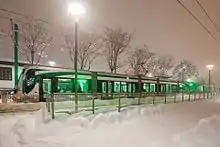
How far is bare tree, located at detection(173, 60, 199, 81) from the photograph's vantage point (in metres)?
54.7

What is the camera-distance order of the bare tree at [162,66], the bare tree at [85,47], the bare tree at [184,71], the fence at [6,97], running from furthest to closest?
the bare tree at [184,71]
the bare tree at [162,66]
the bare tree at [85,47]
the fence at [6,97]

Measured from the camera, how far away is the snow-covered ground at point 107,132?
6355mm

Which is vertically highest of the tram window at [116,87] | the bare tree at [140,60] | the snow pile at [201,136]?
the bare tree at [140,60]

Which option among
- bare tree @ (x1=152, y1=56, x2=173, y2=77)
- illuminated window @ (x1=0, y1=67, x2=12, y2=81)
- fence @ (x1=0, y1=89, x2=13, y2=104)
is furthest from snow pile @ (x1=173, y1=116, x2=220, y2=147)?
bare tree @ (x1=152, y1=56, x2=173, y2=77)

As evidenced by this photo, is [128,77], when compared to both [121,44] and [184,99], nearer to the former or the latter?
[184,99]

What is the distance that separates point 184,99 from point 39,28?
14628mm

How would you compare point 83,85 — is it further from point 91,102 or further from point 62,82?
point 91,102

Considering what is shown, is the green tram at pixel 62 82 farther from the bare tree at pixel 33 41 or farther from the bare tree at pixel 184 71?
the bare tree at pixel 184 71

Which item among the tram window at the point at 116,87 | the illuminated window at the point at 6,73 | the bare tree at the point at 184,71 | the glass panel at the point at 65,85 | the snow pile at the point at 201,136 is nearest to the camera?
the snow pile at the point at 201,136

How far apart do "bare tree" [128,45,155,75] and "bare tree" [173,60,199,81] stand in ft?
52.8

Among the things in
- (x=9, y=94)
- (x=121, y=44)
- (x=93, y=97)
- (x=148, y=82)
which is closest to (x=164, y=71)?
(x=121, y=44)

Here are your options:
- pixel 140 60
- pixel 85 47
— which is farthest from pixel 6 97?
pixel 140 60

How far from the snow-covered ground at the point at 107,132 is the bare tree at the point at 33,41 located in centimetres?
1654

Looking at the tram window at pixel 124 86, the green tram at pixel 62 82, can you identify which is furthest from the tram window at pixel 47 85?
the tram window at pixel 124 86
